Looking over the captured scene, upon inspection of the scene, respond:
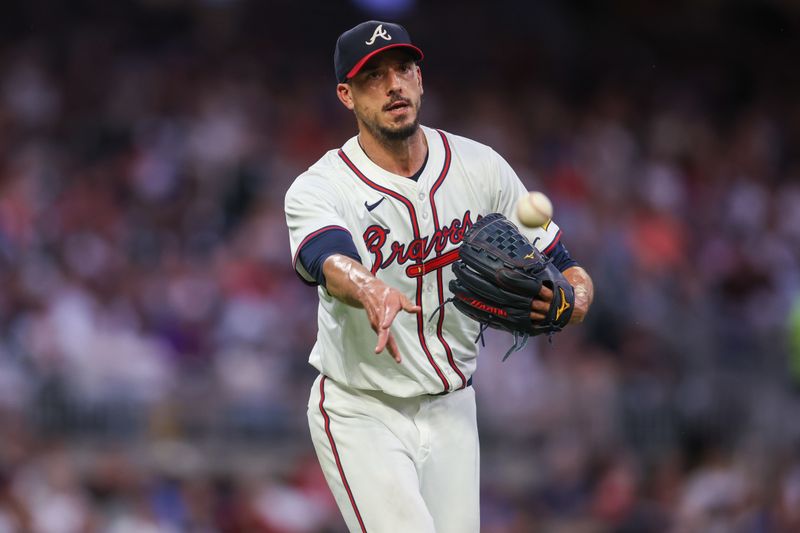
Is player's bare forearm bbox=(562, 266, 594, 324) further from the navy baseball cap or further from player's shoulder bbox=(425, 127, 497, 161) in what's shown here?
the navy baseball cap

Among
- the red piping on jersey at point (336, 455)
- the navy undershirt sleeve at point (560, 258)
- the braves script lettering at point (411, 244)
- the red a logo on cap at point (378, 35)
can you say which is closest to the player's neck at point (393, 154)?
the braves script lettering at point (411, 244)

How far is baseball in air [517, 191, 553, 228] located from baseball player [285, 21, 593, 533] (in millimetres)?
315

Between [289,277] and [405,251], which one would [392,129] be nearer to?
[405,251]

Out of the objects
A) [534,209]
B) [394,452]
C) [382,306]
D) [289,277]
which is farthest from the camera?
[289,277]

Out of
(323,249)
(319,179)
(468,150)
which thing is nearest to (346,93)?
(319,179)

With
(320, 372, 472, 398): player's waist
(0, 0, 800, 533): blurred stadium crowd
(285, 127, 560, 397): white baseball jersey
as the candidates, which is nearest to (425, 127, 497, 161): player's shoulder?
(285, 127, 560, 397): white baseball jersey

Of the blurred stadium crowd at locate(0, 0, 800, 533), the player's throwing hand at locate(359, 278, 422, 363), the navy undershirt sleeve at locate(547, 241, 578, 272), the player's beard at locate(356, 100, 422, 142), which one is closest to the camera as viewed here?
the player's throwing hand at locate(359, 278, 422, 363)

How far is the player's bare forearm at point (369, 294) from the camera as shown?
146 inches

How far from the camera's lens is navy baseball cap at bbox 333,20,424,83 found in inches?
170

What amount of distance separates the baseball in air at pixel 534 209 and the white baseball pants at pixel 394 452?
0.73 m

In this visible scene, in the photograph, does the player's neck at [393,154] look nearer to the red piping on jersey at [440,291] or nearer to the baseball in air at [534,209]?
the red piping on jersey at [440,291]

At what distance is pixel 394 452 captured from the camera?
4.35 metres

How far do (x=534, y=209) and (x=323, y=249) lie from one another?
0.72 meters

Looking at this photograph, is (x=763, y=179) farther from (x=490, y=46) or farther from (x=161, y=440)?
(x=161, y=440)
